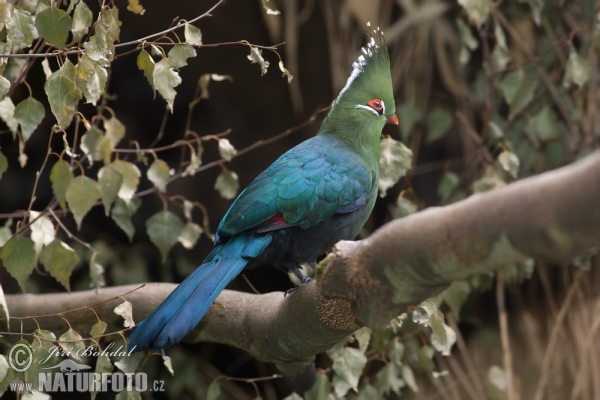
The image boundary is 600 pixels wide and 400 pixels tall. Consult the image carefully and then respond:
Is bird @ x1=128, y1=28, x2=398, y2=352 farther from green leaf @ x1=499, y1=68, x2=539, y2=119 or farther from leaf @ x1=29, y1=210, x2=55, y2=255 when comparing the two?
green leaf @ x1=499, y1=68, x2=539, y2=119

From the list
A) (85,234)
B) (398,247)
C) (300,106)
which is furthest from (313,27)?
(398,247)

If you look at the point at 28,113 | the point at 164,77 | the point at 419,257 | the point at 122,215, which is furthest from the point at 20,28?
the point at 419,257

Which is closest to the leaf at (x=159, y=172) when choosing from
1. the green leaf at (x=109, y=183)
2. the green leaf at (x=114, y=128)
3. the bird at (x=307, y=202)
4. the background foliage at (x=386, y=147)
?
the background foliage at (x=386, y=147)

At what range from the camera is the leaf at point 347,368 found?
2156 millimetres

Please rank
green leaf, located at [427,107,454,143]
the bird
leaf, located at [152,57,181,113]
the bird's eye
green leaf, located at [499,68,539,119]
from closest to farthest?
1. leaf, located at [152,57,181,113]
2. the bird
3. the bird's eye
4. green leaf, located at [499,68,539,119]
5. green leaf, located at [427,107,454,143]

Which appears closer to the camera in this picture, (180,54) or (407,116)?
(180,54)

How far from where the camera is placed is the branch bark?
103cm

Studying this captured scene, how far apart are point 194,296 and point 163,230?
68cm

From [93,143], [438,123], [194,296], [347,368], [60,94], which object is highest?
[60,94]

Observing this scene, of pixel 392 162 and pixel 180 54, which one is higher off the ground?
pixel 180 54

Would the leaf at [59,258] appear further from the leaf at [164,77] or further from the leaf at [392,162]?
the leaf at [392,162]

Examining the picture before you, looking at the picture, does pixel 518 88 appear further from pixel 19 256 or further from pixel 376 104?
pixel 19 256

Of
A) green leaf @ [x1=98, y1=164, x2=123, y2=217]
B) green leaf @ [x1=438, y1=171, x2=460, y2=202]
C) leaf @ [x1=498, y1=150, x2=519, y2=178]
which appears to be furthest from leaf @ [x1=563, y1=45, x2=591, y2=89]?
green leaf @ [x1=98, y1=164, x2=123, y2=217]

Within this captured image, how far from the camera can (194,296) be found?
69.7 inches
